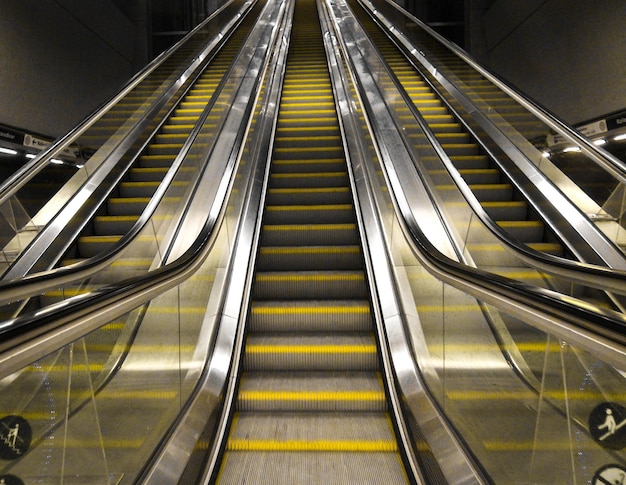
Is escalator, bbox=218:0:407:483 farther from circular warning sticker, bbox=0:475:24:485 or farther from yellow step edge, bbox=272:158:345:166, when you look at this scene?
circular warning sticker, bbox=0:475:24:485

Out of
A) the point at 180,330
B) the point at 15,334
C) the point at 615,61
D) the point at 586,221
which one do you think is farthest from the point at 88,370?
→ the point at 615,61

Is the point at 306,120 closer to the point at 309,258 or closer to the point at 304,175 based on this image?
the point at 304,175

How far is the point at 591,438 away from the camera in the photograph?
42.8 inches

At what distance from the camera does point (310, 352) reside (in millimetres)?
2885

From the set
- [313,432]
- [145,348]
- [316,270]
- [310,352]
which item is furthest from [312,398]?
[316,270]

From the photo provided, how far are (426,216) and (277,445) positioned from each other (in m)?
2.01

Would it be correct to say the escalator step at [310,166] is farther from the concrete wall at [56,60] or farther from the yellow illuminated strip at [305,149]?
the concrete wall at [56,60]

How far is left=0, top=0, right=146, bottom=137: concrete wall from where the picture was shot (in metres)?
6.18

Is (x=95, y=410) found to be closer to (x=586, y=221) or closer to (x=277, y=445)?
(x=277, y=445)

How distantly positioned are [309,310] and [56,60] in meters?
6.98

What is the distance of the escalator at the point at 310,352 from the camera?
2.29 m

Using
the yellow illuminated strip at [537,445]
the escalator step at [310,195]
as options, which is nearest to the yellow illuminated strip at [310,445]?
the yellow illuminated strip at [537,445]

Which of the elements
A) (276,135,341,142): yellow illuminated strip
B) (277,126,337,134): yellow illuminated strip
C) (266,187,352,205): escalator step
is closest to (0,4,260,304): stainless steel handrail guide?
(266,187,352,205): escalator step

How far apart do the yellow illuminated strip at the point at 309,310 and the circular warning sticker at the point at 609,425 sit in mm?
2091
